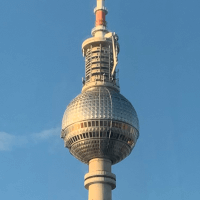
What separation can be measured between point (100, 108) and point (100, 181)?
1543 cm

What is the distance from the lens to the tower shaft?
114 meters

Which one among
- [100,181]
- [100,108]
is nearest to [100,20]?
[100,108]

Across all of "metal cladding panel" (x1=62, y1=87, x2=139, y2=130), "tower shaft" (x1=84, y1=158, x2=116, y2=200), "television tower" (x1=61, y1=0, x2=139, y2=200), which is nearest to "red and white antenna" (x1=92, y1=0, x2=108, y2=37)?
"television tower" (x1=61, y1=0, x2=139, y2=200)

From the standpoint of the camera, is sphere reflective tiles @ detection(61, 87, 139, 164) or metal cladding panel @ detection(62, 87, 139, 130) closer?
sphere reflective tiles @ detection(61, 87, 139, 164)

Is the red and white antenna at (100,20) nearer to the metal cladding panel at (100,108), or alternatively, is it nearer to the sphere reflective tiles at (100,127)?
the metal cladding panel at (100,108)

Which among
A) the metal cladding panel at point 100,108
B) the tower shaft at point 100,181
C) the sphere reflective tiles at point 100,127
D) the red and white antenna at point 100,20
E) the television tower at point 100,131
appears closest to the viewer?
the tower shaft at point 100,181

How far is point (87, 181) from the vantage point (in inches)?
4574

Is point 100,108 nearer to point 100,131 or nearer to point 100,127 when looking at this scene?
point 100,127

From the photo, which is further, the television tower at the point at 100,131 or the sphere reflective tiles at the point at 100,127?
the sphere reflective tiles at the point at 100,127

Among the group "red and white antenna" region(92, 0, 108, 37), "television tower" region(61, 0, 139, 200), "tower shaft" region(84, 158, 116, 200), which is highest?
"red and white antenna" region(92, 0, 108, 37)

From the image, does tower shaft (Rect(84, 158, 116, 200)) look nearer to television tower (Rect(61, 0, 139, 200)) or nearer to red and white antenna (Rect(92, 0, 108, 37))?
television tower (Rect(61, 0, 139, 200))

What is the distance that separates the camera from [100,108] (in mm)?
117812

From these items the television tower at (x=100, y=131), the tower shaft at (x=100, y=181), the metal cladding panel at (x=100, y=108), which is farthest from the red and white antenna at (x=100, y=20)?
the tower shaft at (x=100, y=181)

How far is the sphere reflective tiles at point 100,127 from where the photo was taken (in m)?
116
